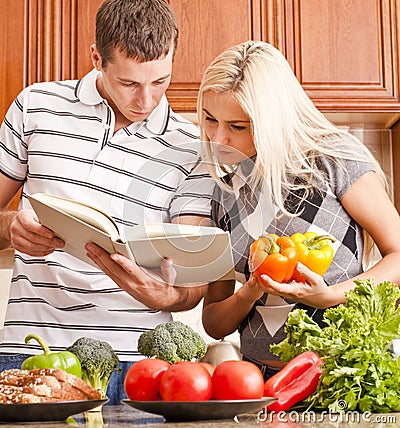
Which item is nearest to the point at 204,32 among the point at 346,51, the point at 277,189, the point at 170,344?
the point at 346,51

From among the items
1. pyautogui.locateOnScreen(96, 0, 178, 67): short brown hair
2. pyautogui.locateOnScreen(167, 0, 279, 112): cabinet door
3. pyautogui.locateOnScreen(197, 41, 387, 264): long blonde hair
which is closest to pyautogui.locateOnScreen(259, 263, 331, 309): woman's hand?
pyautogui.locateOnScreen(197, 41, 387, 264): long blonde hair

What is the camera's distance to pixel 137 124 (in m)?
2.08

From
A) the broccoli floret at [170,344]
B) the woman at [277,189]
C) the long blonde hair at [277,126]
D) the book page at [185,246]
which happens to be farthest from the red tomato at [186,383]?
the long blonde hair at [277,126]

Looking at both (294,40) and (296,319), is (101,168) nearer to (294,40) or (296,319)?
(296,319)

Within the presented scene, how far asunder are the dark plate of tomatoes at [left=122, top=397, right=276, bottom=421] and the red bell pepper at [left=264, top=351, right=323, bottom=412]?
0.13m

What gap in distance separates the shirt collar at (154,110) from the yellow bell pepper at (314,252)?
0.52 m

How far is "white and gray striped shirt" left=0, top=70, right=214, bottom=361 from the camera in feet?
6.38

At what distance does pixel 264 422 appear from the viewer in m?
1.12

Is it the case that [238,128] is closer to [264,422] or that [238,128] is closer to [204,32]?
[264,422]

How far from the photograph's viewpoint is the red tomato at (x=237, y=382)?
44.3 inches

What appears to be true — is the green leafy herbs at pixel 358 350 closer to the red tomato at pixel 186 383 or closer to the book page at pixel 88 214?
the red tomato at pixel 186 383

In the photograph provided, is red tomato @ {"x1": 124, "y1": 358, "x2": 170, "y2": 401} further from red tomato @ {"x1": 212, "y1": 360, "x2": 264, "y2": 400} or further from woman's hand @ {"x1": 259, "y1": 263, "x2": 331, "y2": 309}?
woman's hand @ {"x1": 259, "y1": 263, "x2": 331, "y2": 309}

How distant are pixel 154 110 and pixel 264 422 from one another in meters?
1.15

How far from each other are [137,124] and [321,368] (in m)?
1.01
